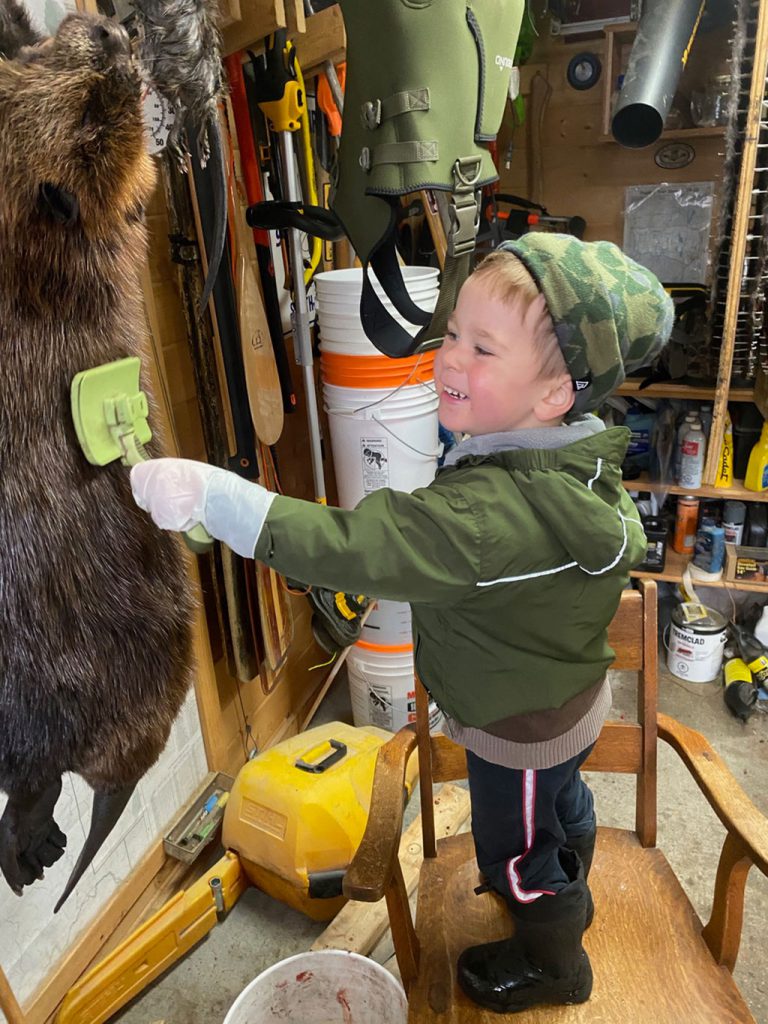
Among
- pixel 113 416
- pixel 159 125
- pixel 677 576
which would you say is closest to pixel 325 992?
pixel 113 416

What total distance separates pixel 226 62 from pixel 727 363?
1636 mm

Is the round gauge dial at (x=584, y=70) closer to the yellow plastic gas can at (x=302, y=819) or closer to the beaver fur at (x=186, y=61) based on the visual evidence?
the beaver fur at (x=186, y=61)

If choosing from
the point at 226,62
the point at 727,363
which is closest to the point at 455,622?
the point at 226,62

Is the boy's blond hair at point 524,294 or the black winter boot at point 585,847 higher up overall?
the boy's blond hair at point 524,294

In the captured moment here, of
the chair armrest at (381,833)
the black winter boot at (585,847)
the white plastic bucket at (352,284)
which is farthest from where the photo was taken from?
the white plastic bucket at (352,284)

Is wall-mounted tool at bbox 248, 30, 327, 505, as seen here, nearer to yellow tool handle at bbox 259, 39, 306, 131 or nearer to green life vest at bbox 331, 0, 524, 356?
yellow tool handle at bbox 259, 39, 306, 131

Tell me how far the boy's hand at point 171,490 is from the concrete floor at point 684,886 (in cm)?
106

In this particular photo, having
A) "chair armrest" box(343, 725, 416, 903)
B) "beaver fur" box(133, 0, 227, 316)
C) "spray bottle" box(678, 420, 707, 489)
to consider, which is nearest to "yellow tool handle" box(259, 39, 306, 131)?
"beaver fur" box(133, 0, 227, 316)

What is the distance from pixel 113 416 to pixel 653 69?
1.90 metres

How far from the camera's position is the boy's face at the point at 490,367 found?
87cm

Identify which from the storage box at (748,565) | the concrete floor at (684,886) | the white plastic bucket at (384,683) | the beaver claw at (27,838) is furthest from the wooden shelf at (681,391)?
the beaver claw at (27,838)

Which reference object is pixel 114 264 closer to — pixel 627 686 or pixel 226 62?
pixel 226 62

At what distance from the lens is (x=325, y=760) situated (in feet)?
5.93

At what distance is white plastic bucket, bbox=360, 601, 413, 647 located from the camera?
2154mm
